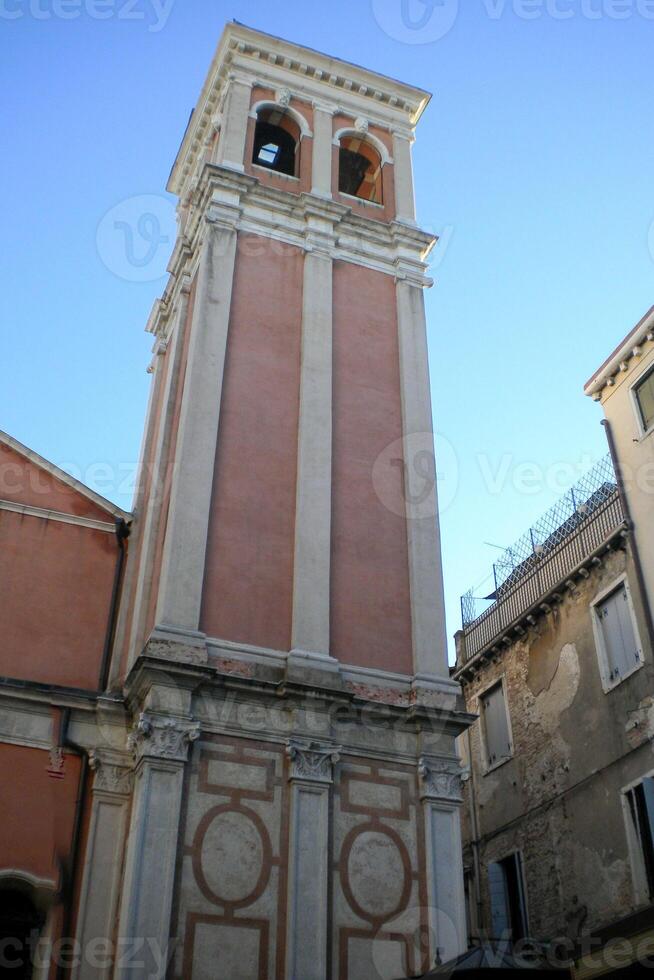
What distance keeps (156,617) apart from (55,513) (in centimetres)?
301

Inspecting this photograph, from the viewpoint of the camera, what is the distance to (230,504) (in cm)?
1612

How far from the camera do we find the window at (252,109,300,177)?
2200cm

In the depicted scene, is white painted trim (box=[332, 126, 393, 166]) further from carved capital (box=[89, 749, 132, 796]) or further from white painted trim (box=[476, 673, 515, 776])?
carved capital (box=[89, 749, 132, 796])

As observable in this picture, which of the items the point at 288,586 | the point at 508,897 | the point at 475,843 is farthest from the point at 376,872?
the point at 475,843

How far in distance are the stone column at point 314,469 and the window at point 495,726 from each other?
7.90 m

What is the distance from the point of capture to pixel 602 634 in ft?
63.2

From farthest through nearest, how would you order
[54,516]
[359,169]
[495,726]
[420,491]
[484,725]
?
[359,169]
[484,725]
[495,726]
[420,491]
[54,516]

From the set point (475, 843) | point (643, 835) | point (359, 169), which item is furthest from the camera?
point (359, 169)

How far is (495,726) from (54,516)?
34.9 feet

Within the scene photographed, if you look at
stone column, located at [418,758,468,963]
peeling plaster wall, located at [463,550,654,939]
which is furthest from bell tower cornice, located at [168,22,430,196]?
stone column, located at [418,758,468,963]

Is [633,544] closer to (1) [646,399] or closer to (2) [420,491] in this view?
(1) [646,399]

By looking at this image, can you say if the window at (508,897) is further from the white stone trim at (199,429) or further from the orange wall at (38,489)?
the orange wall at (38,489)

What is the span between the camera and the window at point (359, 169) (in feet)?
73.8

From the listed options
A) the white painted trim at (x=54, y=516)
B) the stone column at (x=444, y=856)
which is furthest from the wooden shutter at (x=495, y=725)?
the white painted trim at (x=54, y=516)
